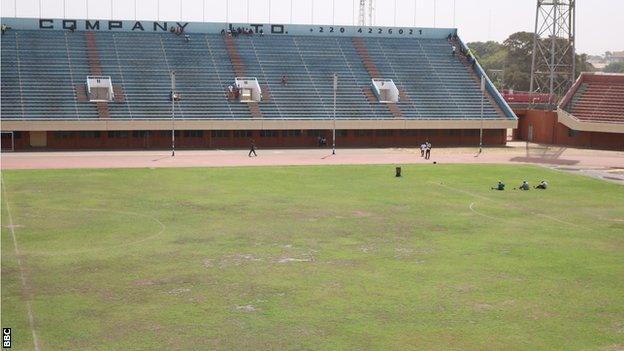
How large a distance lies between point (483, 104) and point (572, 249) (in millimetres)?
62489

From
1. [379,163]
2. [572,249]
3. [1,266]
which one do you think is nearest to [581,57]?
[379,163]

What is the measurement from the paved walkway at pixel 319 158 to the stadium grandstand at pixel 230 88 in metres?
3.86

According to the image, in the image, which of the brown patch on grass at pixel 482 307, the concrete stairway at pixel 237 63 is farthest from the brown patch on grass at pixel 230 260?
the concrete stairway at pixel 237 63

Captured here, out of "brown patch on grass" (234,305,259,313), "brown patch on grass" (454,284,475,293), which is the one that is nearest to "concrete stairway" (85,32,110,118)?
"brown patch on grass" (234,305,259,313)

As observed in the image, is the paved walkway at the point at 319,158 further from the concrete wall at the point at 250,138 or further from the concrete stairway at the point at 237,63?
the concrete stairway at the point at 237,63

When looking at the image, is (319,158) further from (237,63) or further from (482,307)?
(482,307)

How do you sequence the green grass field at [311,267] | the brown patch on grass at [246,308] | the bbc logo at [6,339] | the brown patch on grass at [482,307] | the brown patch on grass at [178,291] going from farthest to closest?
the brown patch on grass at [178,291] → the brown patch on grass at [482,307] → the brown patch on grass at [246,308] → the green grass field at [311,267] → the bbc logo at [6,339]

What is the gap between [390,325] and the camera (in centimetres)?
2502

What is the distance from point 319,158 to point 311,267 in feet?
151

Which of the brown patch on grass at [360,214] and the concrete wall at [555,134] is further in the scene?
the concrete wall at [555,134]

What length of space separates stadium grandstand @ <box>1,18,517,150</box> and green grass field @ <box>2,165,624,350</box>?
2899 cm

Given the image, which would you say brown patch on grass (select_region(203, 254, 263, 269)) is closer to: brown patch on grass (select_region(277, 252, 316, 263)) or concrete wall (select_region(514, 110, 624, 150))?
brown patch on grass (select_region(277, 252, 316, 263))

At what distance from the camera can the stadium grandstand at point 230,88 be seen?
84.9 meters

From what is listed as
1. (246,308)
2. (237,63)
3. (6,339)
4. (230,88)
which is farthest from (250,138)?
(6,339)
